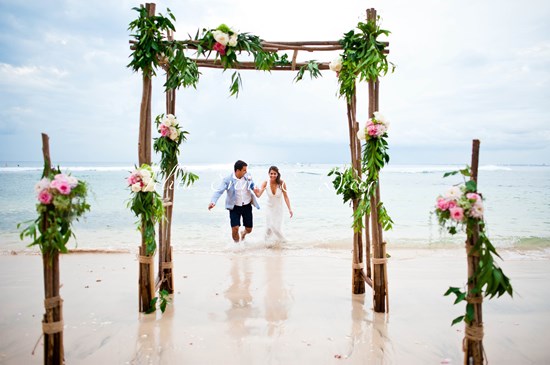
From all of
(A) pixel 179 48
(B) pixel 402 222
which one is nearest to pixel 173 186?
(A) pixel 179 48

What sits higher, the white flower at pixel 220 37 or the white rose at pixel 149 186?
the white flower at pixel 220 37

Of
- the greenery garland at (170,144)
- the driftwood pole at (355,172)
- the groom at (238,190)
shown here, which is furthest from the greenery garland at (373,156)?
the groom at (238,190)

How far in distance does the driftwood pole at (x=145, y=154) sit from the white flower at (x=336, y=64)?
6.82ft

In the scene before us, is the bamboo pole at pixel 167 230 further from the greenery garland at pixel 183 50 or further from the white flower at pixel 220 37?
the white flower at pixel 220 37

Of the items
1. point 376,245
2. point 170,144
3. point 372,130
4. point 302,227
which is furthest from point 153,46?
point 302,227

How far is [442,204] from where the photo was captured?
2.53 meters

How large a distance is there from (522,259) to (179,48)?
7.07 meters

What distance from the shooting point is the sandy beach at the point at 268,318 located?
3309 mm

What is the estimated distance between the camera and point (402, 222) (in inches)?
464

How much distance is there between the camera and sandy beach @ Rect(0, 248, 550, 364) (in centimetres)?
331

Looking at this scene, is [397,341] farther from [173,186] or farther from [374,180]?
[173,186]

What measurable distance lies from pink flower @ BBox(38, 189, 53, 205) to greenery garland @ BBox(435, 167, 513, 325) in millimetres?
2565

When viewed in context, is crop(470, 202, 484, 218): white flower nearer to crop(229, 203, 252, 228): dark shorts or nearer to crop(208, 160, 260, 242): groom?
crop(208, 160, 260, 242): groom

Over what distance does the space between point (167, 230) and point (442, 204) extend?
130 inches
